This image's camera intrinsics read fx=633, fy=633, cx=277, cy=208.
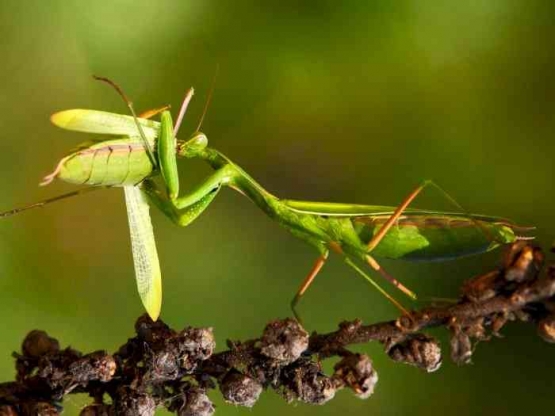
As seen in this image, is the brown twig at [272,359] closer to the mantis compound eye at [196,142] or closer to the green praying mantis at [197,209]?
the green praying mantis at [197,209]

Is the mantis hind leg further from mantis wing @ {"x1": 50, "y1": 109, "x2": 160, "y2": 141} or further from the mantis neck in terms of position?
mantis wing @ {"x1": 50, "y1": 109, "x2": 160, "y2": 141}

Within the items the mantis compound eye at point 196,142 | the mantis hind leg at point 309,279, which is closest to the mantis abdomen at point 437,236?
the mantis hind leg at point 309,279

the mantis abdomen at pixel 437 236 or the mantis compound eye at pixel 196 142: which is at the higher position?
the mantis compound eye at pixel 196 142

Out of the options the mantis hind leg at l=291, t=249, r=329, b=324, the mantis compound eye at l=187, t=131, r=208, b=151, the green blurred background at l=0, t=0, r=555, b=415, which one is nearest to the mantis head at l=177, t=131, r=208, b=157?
the mantis compound eye at l=187, t=131, r=208, b=151

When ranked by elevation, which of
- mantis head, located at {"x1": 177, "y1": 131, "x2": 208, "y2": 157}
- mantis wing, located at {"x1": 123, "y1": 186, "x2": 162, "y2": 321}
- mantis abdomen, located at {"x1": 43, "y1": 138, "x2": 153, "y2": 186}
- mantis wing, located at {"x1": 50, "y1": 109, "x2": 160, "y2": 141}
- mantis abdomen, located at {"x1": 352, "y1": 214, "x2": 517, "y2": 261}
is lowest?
mantis abdomen, located at {"x1": 352, "y1": 214, "x2": 517, "y2": 261}

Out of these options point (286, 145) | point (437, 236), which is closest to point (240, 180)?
point (437, 236)
